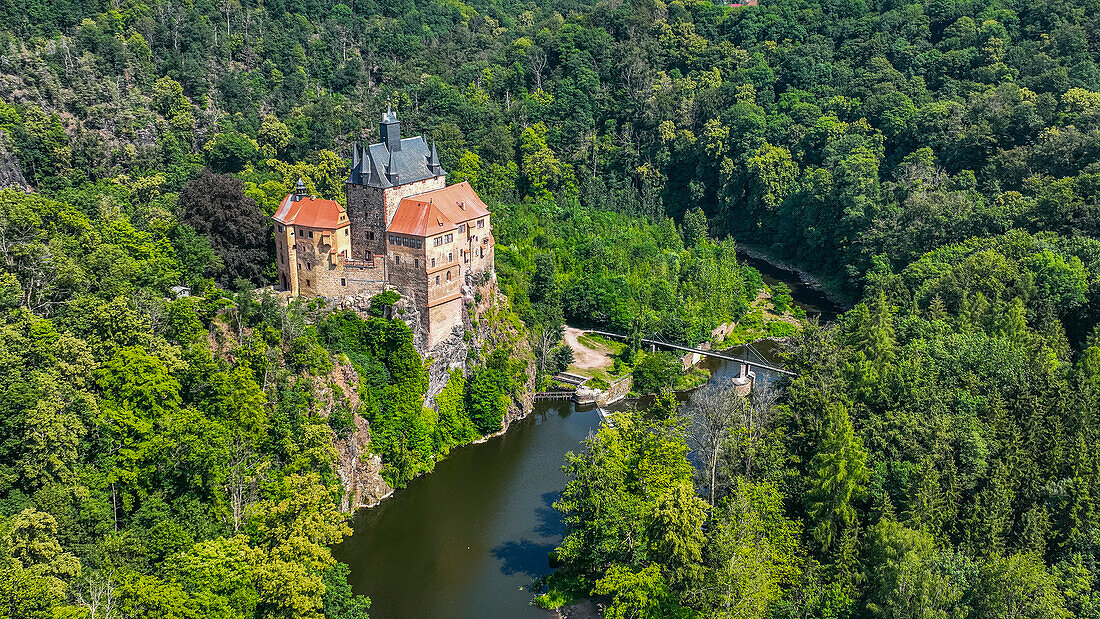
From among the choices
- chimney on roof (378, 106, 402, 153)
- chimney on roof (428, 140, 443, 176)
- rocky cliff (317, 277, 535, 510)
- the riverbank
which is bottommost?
the riverbank

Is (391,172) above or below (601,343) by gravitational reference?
above

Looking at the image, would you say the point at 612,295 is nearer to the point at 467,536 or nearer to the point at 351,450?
the point at 351,450

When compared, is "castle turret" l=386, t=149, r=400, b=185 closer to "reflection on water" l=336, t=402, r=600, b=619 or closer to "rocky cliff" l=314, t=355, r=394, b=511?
"rocky cliff" l=314, t=355, r=394, b=511

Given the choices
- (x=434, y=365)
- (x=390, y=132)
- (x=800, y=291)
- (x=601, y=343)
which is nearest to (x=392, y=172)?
(x=390, y=132)

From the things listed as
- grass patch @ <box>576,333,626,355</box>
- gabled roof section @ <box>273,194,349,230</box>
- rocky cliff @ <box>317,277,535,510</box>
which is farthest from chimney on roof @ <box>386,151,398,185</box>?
grass patch @ <box>576,333,626,355</box>

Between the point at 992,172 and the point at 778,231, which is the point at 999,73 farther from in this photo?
the point at 778,231

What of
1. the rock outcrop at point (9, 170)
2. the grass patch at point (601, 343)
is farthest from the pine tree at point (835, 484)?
the rock outcrop at point (9, 170)

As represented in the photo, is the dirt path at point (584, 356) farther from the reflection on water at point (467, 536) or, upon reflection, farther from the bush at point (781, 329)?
the bush at point (781, 329)
